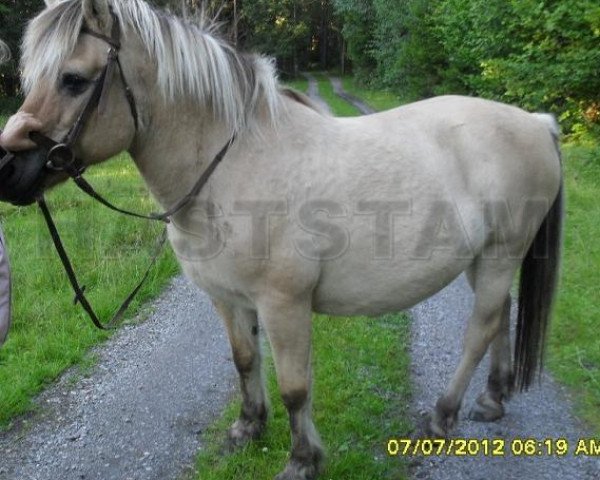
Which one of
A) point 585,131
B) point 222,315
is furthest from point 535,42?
point 222,315

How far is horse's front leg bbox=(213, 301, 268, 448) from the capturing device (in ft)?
9.78

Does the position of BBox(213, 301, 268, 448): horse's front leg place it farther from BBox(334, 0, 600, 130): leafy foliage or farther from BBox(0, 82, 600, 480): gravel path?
BBox(334, 0, 600, 130): leafy foliage

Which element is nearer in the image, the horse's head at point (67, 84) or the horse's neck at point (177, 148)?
the horse's head at point (67, 84)

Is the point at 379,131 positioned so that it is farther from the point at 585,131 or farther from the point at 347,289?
the point at 585,131

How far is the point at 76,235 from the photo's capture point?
248 inches

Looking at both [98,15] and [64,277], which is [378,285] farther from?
[64,277]

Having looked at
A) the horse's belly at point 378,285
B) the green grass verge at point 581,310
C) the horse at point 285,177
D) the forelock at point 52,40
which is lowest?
the green grass verge at point 581,310

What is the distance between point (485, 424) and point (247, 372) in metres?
1.41

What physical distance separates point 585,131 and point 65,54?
25.5 ft

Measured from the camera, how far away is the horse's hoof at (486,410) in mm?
3301

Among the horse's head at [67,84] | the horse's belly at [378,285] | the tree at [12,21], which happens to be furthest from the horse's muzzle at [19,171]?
the tree at [12,21]

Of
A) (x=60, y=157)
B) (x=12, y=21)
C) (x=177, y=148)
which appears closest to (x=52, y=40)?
(x=60, y=157)

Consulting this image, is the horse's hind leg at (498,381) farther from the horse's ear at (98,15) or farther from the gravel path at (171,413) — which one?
the horse's ear at (98,15)

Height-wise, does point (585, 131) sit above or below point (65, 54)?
below
